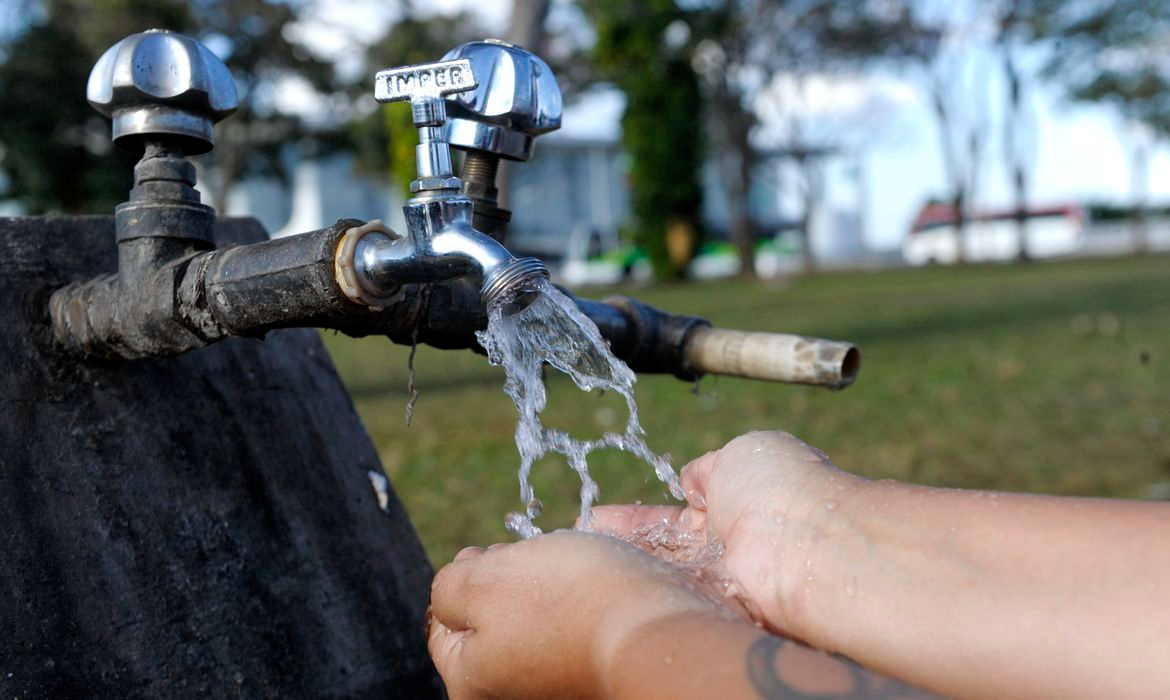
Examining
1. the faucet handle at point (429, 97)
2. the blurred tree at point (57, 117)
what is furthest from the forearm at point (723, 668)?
the blurred tree at point (57, 117)

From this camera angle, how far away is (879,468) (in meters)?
4.36

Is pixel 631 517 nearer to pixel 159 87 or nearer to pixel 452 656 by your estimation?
pixel 452 656

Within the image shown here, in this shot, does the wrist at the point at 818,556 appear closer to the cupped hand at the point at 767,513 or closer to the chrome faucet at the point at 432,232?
the cupped hand at the point at 767,513

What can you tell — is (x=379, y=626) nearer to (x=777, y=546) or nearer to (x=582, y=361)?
(x=582, y=361)

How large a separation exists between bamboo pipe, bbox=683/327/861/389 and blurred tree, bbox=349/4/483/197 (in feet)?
35.3

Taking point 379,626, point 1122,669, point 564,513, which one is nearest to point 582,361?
point 379,626

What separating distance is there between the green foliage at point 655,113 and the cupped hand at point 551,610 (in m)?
21.8

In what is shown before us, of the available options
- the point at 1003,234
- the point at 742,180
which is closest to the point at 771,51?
the point at 742,180

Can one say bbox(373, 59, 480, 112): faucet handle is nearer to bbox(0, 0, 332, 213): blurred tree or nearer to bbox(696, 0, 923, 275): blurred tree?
bbox(0, 0, 332, 213): blurred tree

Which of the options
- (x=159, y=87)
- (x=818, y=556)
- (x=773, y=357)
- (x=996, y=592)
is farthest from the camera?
(x=773, y=357)

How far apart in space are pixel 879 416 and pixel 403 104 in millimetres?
9546

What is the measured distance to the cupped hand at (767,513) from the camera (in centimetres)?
110

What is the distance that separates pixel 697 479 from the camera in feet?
4.26

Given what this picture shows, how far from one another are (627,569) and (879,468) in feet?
11.7
